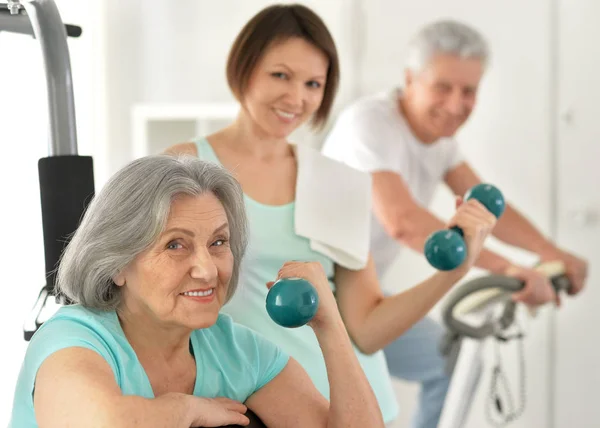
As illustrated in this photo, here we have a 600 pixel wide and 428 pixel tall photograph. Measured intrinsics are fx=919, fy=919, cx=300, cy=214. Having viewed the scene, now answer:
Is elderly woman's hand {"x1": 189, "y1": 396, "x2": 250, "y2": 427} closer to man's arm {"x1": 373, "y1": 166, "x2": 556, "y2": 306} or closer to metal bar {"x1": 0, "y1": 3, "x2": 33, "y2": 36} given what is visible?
metal bar {"x1": 0, "y1": 3, "x2": 33, "y2": 36}

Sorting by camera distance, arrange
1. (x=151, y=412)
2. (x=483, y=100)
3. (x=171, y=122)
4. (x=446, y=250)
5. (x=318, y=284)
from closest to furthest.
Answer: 1. (x=151, y=412)
2. (x=318, y=284)
3. (x=446, y=250)
4. (x=171, y=122)
5. (x=483, y=100)

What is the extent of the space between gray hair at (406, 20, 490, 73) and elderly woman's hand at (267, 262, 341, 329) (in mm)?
1314

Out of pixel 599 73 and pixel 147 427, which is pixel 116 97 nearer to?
pixel 599 73

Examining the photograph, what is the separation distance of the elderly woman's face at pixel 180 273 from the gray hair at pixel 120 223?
17mm

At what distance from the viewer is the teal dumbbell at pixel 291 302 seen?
51.6 inches

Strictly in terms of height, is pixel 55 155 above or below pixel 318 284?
above

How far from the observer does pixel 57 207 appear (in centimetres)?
151

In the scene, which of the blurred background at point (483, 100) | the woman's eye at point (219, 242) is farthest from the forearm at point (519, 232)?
the woman's eye at point (219, 242)

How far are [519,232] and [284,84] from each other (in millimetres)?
1247

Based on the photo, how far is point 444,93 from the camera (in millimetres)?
2654

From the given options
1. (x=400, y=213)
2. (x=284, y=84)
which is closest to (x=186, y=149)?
(x=284, y=84)

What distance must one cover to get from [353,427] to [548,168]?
229 centimetres

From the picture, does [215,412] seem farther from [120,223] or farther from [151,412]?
[120,223]

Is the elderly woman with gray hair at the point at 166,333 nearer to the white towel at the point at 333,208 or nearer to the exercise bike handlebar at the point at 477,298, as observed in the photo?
the white towel at the point at 333,208
